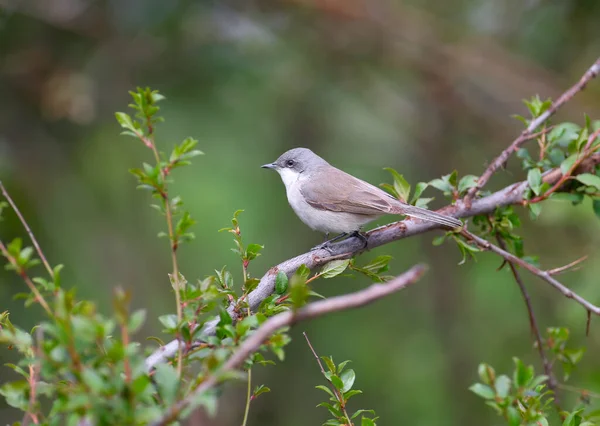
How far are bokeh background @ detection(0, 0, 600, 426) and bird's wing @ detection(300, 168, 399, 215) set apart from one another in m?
1.49

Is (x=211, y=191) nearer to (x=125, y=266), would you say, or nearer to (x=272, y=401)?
(x=125, y=266)

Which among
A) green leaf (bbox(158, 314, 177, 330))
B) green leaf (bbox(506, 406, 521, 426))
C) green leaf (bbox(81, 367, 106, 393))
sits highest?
green leaf (bbox(81, 367, 106, 393))

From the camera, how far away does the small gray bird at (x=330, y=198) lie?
4109 mm

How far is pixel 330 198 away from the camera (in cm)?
434

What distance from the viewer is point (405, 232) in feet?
9.43

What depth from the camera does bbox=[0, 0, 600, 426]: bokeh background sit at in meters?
5.48

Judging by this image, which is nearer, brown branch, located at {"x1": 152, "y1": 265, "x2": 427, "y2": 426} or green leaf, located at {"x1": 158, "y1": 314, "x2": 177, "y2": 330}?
brown branch, located at {"x1": 152, "y1": 265, "x2": 427, "y2": 426}

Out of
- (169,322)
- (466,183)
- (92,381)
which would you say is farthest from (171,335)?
(466,183)

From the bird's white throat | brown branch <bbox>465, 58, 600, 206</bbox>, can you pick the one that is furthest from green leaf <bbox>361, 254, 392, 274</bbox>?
the bird's white throat

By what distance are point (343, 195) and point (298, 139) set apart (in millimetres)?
2425

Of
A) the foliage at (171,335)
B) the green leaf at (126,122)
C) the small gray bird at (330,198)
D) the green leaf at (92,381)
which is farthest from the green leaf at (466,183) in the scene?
the green leaf at (92,381)

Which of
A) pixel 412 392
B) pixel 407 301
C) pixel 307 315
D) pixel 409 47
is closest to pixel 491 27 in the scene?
pixel 409 47

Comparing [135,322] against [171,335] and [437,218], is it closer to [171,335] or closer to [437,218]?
[171,335]

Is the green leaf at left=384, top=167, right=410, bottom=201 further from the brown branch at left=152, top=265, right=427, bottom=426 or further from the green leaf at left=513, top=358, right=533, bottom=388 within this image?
the brown branch at left=152, top=265, right=427, bottom=426
